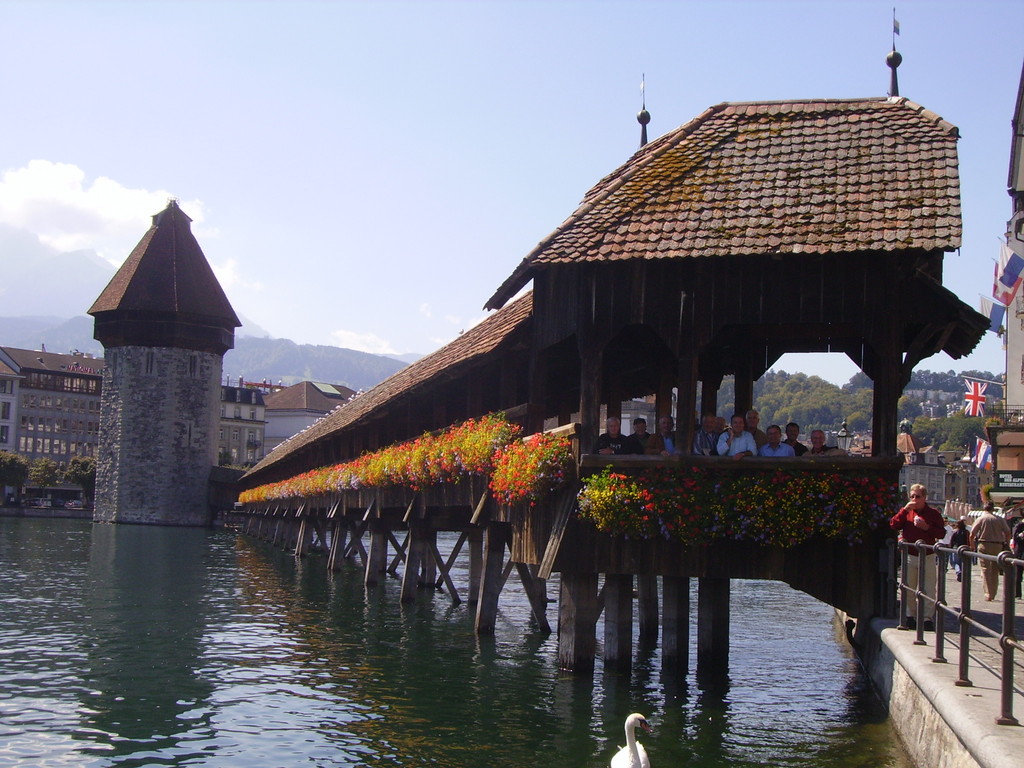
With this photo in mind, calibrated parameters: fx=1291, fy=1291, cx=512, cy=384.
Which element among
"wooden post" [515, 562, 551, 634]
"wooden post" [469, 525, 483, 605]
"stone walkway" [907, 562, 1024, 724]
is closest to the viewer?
"stone walkway" [907, 562, 1024, 724]

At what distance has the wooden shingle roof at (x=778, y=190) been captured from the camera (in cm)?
1263

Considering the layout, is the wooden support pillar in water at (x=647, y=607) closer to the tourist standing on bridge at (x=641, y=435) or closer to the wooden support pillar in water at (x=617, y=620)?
the wooden support pillar in water at (x=617, y=620)

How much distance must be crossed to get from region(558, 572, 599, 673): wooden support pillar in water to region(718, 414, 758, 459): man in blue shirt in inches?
73.4

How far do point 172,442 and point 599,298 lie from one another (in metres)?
59.4

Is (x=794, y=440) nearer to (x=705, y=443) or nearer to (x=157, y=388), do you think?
(x=705, y=443)

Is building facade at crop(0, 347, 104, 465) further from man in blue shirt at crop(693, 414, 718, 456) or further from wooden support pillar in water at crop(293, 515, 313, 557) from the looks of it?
man in blue shirt at crop(693, 414, 718, 456)

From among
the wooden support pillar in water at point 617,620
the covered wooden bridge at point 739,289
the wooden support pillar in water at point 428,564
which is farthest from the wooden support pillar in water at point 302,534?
the wooden support pillar in water at point 617,620

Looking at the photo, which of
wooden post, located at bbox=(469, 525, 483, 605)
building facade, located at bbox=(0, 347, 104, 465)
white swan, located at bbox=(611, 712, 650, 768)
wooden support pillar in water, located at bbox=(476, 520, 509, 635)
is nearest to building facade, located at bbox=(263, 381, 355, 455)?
building facade, located at bbox=(0, 347, 104, 465)

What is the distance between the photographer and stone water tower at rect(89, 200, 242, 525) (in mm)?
68562

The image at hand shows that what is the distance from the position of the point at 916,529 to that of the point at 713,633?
339 cm

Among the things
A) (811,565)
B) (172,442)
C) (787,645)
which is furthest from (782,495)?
(172,442)

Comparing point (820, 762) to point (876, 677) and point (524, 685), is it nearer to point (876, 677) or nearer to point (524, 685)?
point (876, 677)

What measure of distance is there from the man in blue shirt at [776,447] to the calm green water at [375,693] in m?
2.54

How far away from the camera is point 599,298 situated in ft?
44.0
